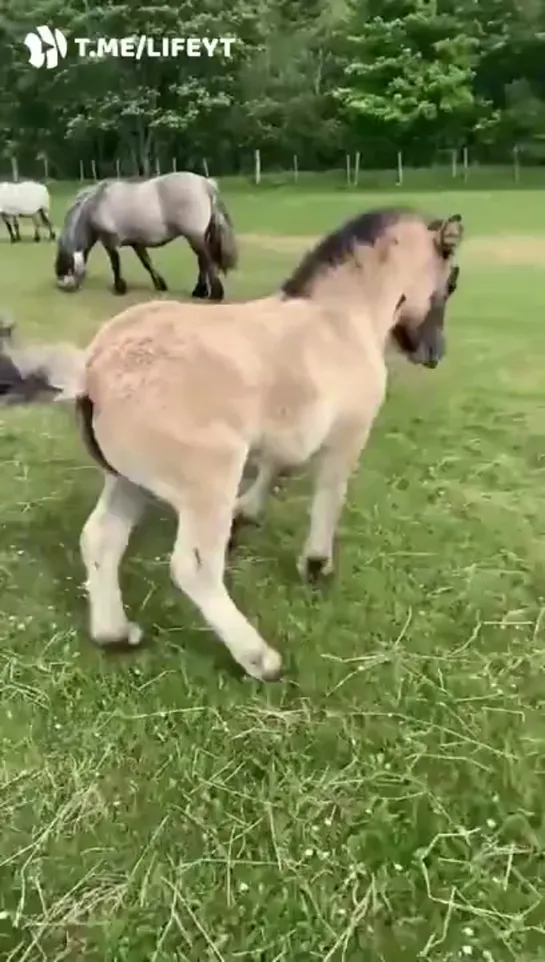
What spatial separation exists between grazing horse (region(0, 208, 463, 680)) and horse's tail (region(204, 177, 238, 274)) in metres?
0.09

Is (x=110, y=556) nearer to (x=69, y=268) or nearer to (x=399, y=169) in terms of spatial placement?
(x=69, y=268)

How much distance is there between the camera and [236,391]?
0.59m

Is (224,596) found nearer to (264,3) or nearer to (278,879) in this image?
(278,879)

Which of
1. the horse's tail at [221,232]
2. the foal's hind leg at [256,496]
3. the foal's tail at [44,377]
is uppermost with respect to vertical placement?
the horse's tail at [221,232]

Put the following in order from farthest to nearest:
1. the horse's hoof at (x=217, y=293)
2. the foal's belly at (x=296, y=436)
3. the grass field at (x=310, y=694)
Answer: the horse's hoof at (x=217, y=293) → the foal's belly at (x=296, y=436) → the grass field at (x=310, y=694)

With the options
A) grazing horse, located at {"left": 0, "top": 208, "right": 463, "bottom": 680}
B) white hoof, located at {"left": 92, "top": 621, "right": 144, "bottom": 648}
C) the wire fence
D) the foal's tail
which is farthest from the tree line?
white hoof, located at {"left": 92, "top": 621, "right": 144, "bottom": 648}

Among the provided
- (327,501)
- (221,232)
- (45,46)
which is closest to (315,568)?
(327,501)

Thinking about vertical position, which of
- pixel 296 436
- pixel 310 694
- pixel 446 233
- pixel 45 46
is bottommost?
pixel 310 694

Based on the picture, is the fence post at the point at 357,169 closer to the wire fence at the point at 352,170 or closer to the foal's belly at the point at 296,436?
the wire fence at the point at 352,170

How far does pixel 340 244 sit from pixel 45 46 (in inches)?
10.4

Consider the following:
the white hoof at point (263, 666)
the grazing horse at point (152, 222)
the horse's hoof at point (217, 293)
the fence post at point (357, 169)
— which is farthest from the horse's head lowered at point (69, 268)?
the white hoof at point (263, 666)

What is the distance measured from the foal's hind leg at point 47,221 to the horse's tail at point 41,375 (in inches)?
7.5

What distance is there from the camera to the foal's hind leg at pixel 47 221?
755 mm

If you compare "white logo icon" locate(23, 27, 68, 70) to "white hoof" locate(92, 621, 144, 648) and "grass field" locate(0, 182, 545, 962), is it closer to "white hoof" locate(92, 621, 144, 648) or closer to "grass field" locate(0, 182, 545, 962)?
"grass field" locate(0, 182, 545, 962)
